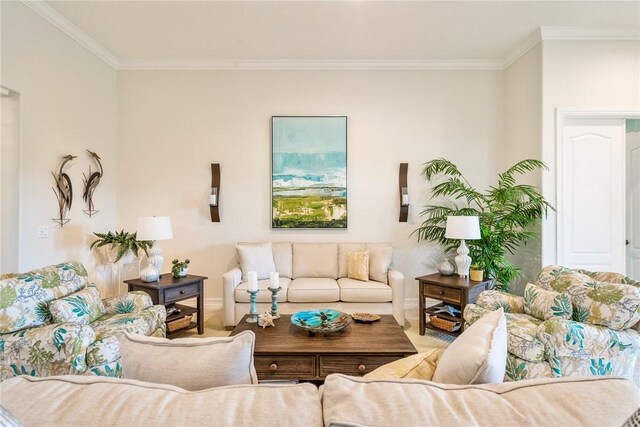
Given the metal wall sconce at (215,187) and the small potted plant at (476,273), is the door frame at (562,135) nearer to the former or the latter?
the small potted plant at (476,273)

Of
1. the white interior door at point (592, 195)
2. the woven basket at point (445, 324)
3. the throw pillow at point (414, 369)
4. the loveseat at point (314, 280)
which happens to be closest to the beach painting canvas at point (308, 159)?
the loveseat at point (314, 280)

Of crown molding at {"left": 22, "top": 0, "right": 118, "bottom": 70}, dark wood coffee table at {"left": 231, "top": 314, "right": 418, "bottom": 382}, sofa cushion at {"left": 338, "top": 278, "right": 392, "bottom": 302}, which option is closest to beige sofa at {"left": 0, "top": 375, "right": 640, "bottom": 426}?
dark wood coffee table at {"left": 231, "top": 314, "right": 418, "bottom": 382}

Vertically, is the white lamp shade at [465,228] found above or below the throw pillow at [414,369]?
above

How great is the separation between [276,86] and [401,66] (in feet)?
5.26

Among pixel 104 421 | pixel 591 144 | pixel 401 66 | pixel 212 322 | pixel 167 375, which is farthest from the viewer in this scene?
pixel 401 66

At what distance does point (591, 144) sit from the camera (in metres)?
3.40

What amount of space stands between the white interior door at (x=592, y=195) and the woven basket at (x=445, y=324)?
1392 millimetres

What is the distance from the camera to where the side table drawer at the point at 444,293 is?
3.11m

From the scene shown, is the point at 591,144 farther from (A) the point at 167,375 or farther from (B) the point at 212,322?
(B) the point at 212,322

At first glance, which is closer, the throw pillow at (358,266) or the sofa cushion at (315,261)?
the throw pillow at (358,266)

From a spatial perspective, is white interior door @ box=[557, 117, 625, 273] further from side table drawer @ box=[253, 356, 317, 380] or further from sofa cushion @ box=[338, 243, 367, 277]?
side table drawer @ box=[253, 356, 317, 380]

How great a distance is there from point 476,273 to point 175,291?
307cm

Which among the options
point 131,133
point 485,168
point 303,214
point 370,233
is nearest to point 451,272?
point 370,233

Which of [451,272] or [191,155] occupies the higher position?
[191,155]
